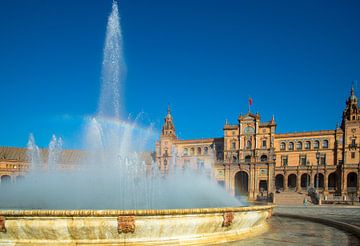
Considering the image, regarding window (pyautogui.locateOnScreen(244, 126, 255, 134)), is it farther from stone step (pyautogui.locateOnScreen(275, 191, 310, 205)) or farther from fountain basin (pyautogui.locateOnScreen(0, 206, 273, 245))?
fountain basin (pyautogui.locateOnScreen(0, 206, 273, 245))

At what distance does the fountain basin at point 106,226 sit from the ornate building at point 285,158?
5653cm

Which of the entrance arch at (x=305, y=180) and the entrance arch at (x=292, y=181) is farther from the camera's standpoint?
the entrance arch at (x=292, y=181)

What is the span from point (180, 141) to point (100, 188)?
6733cm

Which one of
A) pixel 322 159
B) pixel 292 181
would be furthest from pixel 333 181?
pixel 292 181

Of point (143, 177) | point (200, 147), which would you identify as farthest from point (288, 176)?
point (143, 177)

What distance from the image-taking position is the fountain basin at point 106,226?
27.3 ft

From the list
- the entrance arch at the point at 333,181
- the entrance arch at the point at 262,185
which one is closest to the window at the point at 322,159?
the entrance arch at the point at 333,181

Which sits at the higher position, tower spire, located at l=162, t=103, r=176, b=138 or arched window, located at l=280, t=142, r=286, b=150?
tower spire, located at l=162, t=103, r=176, b=138

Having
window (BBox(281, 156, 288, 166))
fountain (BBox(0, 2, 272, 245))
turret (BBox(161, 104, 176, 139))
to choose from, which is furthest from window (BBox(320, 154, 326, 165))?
fountain (BBox(0, 2, 272, 245))

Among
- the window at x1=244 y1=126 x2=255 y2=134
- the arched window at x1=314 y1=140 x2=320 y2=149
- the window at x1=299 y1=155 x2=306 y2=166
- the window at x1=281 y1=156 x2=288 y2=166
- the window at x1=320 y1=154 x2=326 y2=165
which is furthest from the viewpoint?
the window at x1=281 y1=156 x2=288 y2=166

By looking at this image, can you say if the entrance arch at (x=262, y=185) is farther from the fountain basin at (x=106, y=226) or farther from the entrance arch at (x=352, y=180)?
the fountain basin at (x=106, y=226)

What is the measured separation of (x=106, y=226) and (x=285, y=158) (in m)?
66.5

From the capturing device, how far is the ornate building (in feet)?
208

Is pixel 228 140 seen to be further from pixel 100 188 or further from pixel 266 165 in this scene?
pixel 100 188
